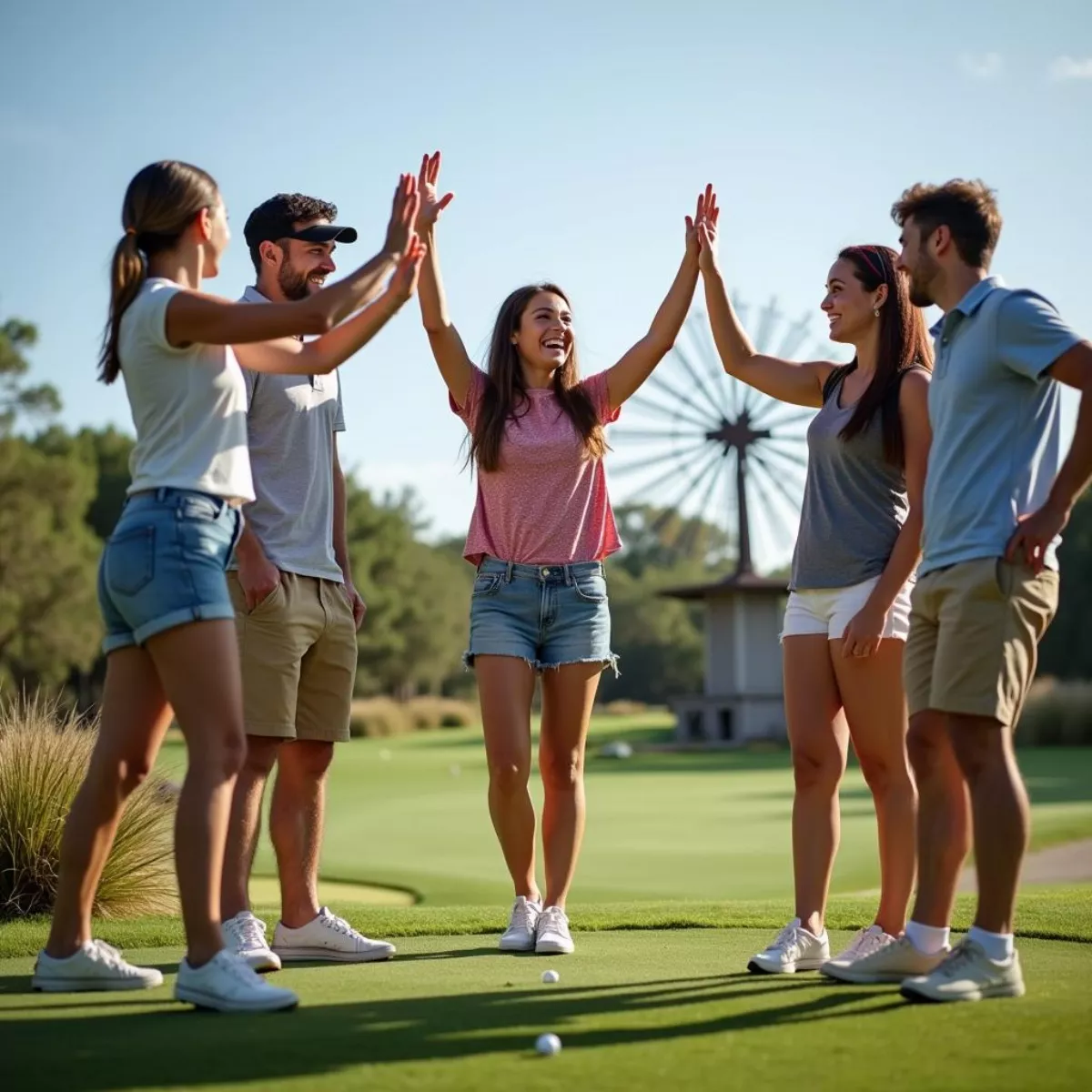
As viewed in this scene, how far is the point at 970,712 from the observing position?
146 inches

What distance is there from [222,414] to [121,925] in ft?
9.69

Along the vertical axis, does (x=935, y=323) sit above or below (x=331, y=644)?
above

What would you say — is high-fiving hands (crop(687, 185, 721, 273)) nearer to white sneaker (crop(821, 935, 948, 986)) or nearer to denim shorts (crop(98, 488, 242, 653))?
denim shorts (crop(98, 488, 242, 653))

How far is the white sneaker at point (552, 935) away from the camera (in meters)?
4.86

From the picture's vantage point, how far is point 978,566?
3.77m

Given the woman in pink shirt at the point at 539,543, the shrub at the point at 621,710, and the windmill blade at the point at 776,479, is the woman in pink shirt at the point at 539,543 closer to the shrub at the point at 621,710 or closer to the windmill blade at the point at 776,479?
the windmill blade at the point at 776,479

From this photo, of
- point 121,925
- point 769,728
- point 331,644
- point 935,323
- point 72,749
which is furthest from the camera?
point 769,728

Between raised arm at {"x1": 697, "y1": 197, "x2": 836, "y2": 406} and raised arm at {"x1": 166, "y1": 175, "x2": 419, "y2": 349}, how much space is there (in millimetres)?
1680

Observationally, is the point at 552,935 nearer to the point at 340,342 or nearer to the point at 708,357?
the point at 340,342

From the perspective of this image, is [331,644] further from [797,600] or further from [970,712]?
[970,712]

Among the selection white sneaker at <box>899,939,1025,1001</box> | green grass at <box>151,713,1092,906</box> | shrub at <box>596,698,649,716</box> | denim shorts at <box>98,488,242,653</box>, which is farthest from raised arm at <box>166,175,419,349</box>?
shrub at <box>596,698,649,716</box>

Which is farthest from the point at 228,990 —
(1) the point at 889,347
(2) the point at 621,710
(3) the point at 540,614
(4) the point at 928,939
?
(2) the point at 621,710

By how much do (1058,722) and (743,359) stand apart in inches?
893

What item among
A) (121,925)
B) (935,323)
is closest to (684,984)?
(935,323)
